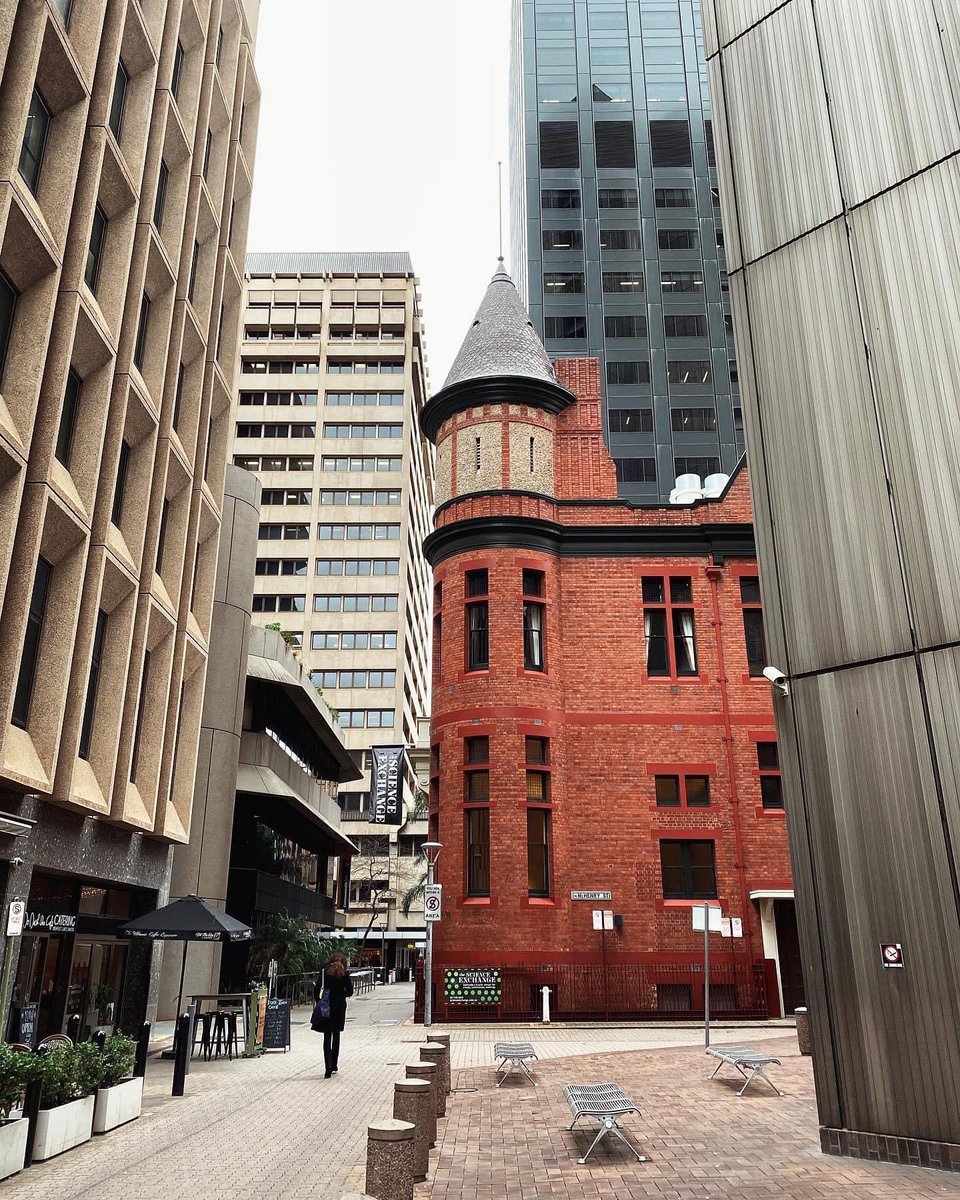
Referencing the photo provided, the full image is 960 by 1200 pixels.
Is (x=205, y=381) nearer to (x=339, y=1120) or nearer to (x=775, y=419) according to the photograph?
(x=775, y=419)

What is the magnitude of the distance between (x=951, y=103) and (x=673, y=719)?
2063 cm

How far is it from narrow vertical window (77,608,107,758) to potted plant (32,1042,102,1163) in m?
7.32

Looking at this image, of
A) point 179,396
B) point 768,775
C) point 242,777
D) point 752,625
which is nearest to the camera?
point 179,396

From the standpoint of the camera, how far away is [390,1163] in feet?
23.7

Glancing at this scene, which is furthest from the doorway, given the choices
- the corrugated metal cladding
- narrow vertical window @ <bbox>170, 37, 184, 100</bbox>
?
the corrugated metal cladding

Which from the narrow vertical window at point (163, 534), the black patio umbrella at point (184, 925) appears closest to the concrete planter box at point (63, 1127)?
the black patio umbrella at point (184, 925)

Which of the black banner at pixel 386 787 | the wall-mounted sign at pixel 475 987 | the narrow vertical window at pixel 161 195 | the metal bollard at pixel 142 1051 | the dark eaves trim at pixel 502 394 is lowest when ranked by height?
the metal bollard at pixel 142 1051

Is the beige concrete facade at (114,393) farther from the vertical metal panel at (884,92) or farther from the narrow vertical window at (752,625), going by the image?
the narrow vertical window at (752,625)

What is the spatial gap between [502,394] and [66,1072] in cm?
2497

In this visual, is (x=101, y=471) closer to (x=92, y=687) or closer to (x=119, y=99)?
(x=92, y=687)

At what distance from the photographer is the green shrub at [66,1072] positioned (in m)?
10.0

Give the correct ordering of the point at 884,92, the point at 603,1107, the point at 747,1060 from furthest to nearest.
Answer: the point at 747,1060
the point at 884,92
the point at 603,1107

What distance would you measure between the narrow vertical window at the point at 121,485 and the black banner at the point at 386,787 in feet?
75.0

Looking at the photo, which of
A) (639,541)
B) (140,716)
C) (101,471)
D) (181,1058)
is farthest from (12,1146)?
(639,541)
